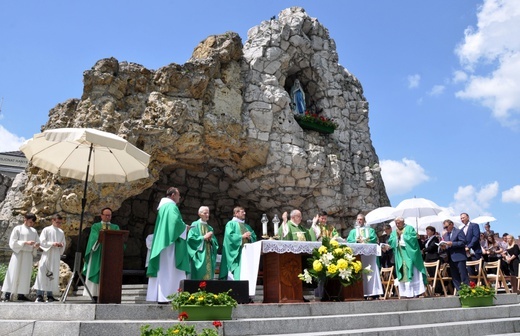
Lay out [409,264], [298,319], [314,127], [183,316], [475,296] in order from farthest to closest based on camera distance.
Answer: [314,127], [409,264], [475,296], [298,319], [183,316]

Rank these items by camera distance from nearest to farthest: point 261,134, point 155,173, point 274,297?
point 274,297
point 155,173
point 261,134

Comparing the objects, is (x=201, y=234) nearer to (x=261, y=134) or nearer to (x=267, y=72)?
(x=261, y=134)

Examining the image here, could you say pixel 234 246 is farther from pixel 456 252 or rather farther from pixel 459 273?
pixel 459 273

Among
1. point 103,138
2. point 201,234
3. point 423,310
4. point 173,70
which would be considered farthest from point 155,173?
point 423,310

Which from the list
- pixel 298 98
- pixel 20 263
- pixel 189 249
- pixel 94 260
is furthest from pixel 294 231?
pixel 298 98

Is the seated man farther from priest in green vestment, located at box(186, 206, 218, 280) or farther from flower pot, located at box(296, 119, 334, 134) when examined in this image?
flower pot, located at box(296, 119, 334, 134)

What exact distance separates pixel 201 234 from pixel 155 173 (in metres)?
4.95

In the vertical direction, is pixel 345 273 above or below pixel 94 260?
below

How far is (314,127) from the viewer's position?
16.3 metres

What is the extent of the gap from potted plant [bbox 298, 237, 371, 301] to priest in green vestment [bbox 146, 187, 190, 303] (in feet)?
6.61

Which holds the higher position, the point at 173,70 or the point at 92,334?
the point at 173,70

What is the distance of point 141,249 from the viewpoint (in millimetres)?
15023

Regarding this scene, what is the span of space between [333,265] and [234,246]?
256 cm

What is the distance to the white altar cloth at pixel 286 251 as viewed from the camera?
309 inches
